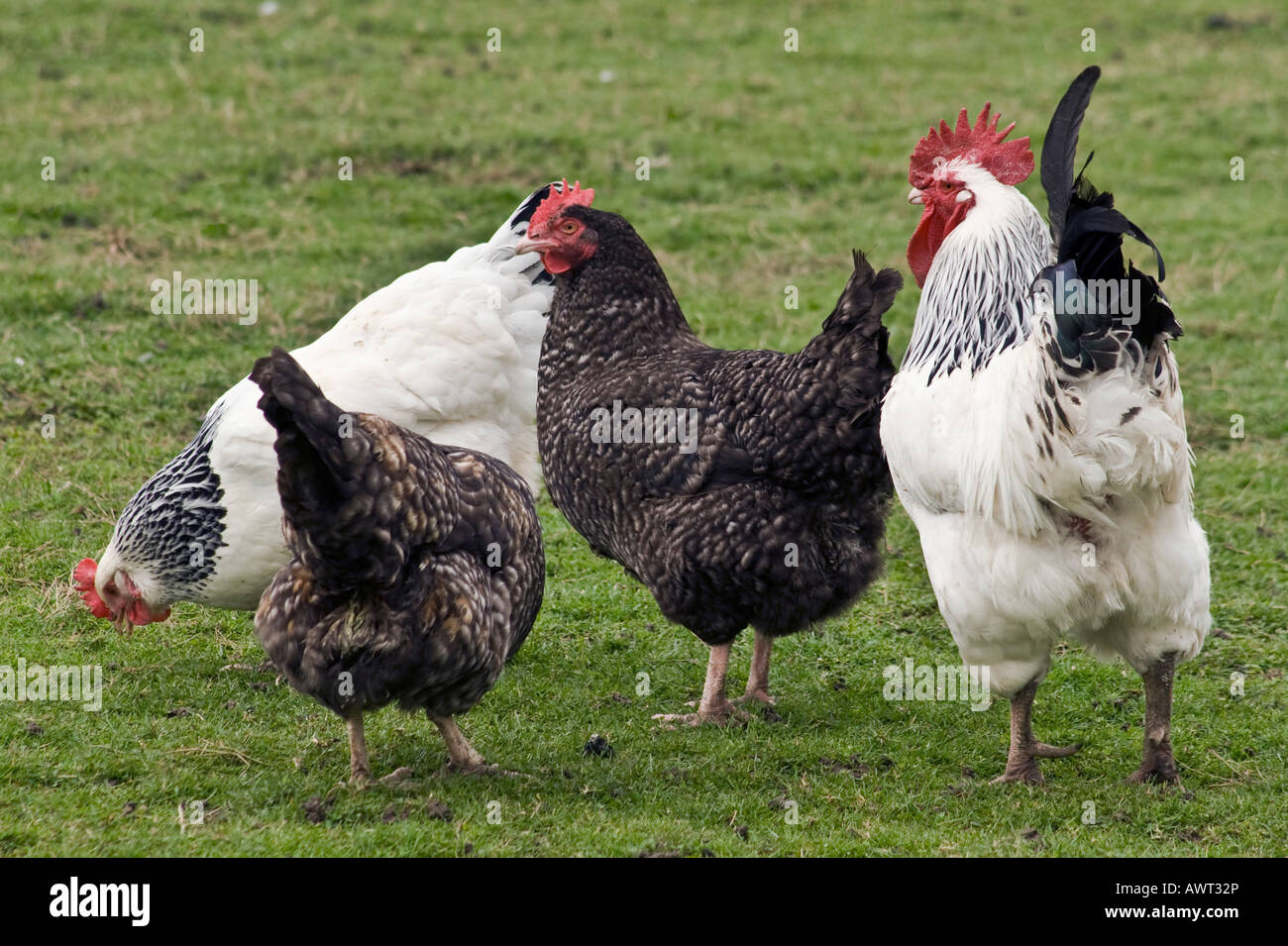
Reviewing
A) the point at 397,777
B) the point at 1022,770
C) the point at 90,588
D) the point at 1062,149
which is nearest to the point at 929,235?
the point at 1062,149

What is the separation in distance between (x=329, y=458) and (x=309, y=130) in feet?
29.6

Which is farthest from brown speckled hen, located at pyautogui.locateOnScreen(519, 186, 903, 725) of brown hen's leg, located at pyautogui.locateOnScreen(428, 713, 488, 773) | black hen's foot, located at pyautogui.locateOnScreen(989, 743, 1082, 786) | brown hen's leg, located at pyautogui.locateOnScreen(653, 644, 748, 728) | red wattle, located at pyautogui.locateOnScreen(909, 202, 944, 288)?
brown hen's leg, located at pyautogui.locateOnScreen(428, 713, 488, 773)

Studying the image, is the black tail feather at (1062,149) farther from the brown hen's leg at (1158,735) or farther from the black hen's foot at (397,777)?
the black hen's foot at (397,777)

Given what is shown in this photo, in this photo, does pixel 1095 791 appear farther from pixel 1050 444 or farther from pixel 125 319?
pixel 125 319

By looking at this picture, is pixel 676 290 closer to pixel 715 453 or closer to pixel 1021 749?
pixel 715 453

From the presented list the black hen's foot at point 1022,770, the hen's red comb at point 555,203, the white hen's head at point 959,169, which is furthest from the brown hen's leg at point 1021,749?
the hen's red comb at point 555,203

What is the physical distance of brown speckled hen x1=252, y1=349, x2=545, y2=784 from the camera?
452cm

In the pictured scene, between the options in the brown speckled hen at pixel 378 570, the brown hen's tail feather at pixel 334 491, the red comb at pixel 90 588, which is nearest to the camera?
the brown hen's tail feather at pixel 334 491

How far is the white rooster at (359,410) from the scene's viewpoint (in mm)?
6012

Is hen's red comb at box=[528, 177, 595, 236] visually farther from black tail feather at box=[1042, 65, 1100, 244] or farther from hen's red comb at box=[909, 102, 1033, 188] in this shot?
black tail feather at box=[1042, 65, 1100, 244]

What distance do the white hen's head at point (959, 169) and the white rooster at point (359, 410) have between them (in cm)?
215

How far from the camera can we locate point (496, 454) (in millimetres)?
6965

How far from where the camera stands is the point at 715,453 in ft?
19.8

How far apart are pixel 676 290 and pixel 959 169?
17.4ft
